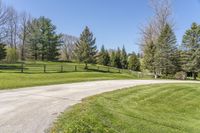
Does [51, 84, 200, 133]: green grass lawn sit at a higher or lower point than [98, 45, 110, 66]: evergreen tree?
lower

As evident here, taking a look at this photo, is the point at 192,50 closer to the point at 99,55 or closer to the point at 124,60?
the point at 99,55

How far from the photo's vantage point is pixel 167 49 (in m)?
39.9

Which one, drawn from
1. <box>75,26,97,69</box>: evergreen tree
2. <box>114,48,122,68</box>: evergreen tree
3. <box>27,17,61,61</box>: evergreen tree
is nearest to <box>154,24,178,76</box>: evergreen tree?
<box>75,26,97,69</box>: evergreen tree

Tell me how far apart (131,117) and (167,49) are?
108 feet

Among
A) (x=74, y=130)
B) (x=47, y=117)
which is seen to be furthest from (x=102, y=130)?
(x=47, y=117)

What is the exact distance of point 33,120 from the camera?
739 centimetres

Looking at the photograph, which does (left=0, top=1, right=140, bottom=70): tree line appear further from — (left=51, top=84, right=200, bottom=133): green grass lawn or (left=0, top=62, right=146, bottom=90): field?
(left=51, top=84, right=200, bottom=133): green grass lawn

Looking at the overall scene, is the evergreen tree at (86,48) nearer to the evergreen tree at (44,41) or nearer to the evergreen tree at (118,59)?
the evergreen tree at (44,41)

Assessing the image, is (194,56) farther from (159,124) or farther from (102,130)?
(102,130)

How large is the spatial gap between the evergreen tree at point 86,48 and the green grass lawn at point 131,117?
28596 millimetres

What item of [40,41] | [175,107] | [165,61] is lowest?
[175,107]

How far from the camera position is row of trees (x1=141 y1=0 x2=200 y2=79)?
39.9 meters

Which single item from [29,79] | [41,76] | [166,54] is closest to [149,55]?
[166,54]

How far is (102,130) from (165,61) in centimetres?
3468
